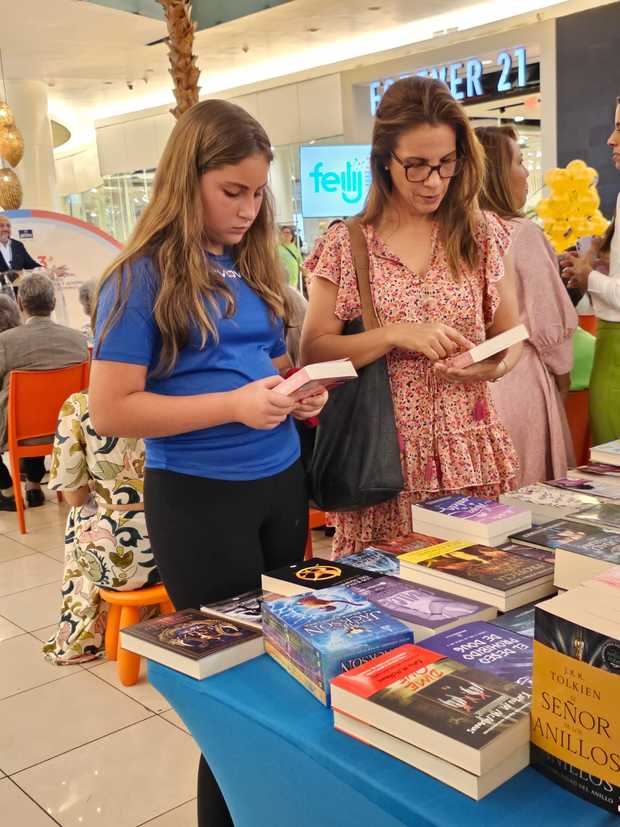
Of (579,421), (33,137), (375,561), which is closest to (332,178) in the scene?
(33,137)

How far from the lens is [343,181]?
878 centimetres

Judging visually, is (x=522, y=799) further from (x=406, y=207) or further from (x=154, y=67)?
(x=154, y=67)

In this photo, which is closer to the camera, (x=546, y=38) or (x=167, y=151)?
(x=167, y=151)

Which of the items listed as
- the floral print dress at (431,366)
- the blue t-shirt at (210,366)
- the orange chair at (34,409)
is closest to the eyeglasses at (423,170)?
the floral print dress at (431,366)

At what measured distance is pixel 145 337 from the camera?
1403mm

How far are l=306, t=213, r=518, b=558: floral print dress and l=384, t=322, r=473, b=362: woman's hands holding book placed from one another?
0.08 metres

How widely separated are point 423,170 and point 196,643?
41.6 inches

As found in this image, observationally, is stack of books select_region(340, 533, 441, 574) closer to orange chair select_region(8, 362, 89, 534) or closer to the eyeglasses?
the eyeglasses

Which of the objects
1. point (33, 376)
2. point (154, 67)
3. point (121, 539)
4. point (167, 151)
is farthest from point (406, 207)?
point (154, 67)

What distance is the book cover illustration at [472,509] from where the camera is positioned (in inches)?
54.8

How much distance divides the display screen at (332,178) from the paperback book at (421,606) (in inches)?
307

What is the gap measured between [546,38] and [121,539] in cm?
685

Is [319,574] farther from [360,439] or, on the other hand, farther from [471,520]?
[360,439]

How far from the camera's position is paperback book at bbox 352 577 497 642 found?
3.62 feet
